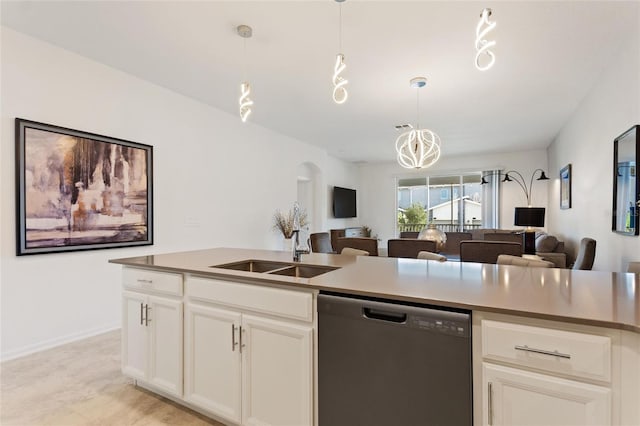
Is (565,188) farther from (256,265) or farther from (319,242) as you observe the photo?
(256,265)

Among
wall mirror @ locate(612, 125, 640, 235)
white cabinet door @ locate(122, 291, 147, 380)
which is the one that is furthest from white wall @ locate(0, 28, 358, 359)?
wall mirror @ locate(612, 125, 640, 235)

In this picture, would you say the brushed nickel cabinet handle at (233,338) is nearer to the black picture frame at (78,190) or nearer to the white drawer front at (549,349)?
the white drawer front at (549,349)

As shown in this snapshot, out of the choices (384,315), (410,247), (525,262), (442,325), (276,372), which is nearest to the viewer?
(442,325)

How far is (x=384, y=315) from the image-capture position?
1.35m

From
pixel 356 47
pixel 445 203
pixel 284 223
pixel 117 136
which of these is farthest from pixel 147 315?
pixel 445 203

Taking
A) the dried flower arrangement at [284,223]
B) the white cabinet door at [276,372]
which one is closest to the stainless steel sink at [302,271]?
the white cabinet door at [276,372]

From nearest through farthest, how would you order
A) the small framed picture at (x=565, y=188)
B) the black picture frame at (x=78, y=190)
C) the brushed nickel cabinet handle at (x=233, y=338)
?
the brushed nickel cabinet handle at (x=233, y=338) < the black picture frame at (x=78, y=190) < the small framed picture at (x=565, y=188)

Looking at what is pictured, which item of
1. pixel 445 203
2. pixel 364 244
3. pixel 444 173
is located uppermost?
pixel 444 173

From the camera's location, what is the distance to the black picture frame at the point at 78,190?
274cm

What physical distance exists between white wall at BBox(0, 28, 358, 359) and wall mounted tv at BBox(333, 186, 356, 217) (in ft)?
9.13

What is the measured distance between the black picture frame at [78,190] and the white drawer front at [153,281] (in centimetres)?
133

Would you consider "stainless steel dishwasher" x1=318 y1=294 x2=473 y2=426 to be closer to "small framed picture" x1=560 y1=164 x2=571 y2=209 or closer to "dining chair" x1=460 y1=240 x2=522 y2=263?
"dining chair" x1=460 y1=240 x2=522 y2=263

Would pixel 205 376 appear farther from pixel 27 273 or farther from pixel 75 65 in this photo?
pixel 75 65

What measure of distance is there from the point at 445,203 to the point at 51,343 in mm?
8419
